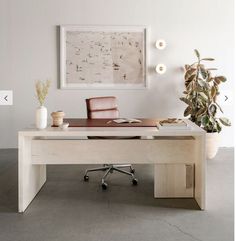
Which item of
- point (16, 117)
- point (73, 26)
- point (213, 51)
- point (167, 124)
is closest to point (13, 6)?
point (73, 26)

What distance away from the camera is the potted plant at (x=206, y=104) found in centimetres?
565

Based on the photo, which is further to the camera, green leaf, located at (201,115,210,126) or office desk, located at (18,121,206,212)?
green leaf, located at (201,115,210,126)

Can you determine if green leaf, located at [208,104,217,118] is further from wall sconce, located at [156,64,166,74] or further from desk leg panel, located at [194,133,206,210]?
desk leg panel, located at [194,133,206,210]

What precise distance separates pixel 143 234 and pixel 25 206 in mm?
1157

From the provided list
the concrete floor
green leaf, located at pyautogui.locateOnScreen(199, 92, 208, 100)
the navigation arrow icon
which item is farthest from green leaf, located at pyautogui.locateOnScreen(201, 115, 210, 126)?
the navigation arrow icon

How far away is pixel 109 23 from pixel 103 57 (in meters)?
0.53

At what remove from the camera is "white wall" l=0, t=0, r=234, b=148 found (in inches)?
252

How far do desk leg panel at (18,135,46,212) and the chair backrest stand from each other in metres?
1.19

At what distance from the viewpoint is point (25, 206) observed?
366 cm

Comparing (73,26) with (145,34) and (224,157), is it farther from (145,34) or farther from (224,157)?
(224,157)

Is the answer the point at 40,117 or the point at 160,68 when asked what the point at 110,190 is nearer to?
the point at 40,117

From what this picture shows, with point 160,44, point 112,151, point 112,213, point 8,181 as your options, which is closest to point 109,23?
point 160,44

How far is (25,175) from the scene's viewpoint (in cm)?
366

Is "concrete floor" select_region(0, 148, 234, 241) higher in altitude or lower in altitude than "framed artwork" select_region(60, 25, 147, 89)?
lower
